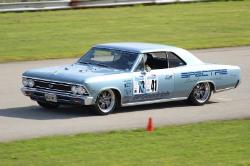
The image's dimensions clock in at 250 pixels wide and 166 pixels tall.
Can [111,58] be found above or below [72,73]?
above

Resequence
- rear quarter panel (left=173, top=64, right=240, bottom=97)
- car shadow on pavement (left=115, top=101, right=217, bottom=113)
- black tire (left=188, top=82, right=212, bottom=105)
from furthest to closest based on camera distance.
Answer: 1. black tire (left=188, top=82, right=212, bottom=105)
2. rear quarter panel (left=173, top=64, right=240, bottom=97)
3. car shadow on pavement (left=115, top=101, right=217, bottom=113)

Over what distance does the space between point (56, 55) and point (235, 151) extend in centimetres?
1428

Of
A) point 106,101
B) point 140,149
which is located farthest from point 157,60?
point 140,149

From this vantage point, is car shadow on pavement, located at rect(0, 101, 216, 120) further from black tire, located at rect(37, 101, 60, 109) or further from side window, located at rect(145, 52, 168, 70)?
side window, located at rect(145, 52, 168, 70)

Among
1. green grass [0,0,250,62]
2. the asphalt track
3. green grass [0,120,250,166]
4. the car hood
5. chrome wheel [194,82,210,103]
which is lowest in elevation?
green grass [0,120,250,166]

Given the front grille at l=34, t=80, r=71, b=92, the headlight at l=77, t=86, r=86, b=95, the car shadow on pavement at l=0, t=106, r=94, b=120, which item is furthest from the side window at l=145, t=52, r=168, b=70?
the front grille at l=34, t=80, r=71, b=92

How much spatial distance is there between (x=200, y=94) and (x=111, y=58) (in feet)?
6.98

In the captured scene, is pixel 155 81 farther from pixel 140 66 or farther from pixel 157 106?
pixel 157 106

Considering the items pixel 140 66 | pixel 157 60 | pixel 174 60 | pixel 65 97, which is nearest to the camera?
pixel 65 97

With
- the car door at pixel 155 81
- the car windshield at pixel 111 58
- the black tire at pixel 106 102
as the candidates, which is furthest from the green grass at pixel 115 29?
the black tire at pixel 106 102

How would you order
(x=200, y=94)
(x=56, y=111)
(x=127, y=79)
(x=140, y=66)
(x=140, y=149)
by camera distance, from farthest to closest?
(x=200, y=94)
(x=140, y=66)
(x=56, y=111)
(x=127, y=79)
(x=140, y=149)

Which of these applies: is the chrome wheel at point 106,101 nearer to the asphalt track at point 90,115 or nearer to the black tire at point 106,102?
the black tire at point 106,102

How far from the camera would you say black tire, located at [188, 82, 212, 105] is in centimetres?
1645

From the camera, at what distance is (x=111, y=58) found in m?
15.8
